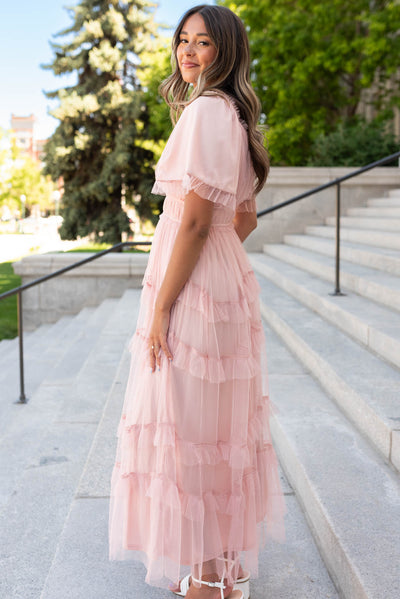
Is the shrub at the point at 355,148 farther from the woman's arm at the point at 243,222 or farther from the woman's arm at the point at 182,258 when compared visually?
the woman's arm at the point at 182,258

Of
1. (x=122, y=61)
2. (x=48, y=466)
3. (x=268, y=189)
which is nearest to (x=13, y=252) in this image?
(x=122, y=61)

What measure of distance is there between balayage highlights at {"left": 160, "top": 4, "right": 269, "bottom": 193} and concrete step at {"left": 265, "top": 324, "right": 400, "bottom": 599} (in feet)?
3.46

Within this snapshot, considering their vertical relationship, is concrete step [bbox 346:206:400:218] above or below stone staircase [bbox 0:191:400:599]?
above

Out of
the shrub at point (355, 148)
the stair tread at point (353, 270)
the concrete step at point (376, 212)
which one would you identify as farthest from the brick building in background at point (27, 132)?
the stair tread at point (353, 270)

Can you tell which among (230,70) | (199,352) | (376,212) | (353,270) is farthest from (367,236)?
(199,352)

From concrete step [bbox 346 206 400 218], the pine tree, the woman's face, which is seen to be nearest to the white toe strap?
the woman's face

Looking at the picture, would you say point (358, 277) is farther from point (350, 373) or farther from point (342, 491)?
point (342, 491)

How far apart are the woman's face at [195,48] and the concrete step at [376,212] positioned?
6.11 metres

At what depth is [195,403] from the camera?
5.78ft

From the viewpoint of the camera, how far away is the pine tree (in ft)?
80.5

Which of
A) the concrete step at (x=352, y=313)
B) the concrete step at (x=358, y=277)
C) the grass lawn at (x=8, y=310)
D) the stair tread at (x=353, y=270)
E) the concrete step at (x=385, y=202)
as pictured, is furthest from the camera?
the grass lawn at (x=8, y=310)

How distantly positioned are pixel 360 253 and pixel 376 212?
229 cm

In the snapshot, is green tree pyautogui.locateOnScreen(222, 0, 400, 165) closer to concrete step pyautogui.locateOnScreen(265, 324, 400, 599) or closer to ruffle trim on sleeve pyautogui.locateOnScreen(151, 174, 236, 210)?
concrete step pyautogui.locateOnScreen(265, 324, 400, 599)

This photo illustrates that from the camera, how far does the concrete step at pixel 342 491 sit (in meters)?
1.94
